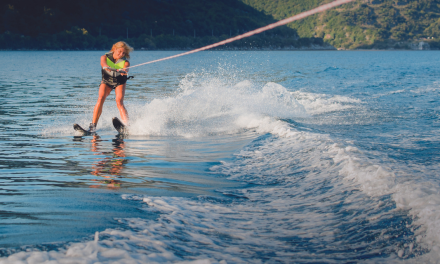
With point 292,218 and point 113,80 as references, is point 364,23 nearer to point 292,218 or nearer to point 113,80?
point 113,80

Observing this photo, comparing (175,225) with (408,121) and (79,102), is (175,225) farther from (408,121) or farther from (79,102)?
(79,102)

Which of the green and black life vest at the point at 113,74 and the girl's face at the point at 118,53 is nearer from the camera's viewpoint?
the girl's face at the point at 118,53

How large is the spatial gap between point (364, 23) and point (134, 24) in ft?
330

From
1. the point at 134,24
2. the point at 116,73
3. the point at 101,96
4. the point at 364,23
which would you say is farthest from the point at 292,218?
the point at 364,23

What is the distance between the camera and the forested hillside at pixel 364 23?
13662 centimetres

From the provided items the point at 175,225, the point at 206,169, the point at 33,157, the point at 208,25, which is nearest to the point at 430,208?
the point at 175,225

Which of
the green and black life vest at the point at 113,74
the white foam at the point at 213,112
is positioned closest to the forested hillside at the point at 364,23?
the white foam at the point at 213,112

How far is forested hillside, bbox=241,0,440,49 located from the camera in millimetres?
136625

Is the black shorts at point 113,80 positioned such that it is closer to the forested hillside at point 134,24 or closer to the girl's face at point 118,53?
the girl's face at point 118,53

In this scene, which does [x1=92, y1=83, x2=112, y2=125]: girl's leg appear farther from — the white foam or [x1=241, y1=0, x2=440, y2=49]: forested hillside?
[x1=241, y1=0, x2=440, y2=49]: forested hillside

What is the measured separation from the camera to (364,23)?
17950 centimetres

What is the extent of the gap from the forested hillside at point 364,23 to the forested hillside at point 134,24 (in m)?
12.0

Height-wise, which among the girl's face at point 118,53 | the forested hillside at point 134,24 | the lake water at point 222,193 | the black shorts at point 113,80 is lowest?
the lake water at point 222,193

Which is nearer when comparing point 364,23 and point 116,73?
point 116,73
